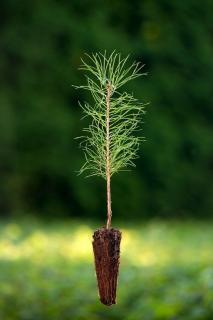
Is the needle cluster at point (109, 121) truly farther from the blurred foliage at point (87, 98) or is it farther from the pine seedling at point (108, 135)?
Answer: the blurred foliage at point (87, 98)

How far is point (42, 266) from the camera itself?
31.0 feet

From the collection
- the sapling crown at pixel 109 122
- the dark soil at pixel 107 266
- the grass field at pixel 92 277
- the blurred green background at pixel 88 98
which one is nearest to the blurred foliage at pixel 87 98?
the blurred green background at pixel 88 98

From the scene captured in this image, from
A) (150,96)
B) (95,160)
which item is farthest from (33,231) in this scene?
(95,160)

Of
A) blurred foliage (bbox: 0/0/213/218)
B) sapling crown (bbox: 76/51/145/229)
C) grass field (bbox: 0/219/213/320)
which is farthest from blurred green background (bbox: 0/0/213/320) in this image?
sapling crown (bbox: 76/51/145/229)

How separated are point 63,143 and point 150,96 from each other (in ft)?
6.08

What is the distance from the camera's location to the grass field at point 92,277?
571 cm

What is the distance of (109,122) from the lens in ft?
4.28

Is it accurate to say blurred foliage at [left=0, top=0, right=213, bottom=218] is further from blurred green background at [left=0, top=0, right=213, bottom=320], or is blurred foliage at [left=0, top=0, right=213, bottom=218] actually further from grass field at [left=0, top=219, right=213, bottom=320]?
grass field at [left=0, top=219, right=213, bottom=320]

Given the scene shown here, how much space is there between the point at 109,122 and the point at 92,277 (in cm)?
690

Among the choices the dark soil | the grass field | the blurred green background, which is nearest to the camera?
the dark soil

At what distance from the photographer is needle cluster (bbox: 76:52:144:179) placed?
131 centimetres

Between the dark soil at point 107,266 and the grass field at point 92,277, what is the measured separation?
3880 mm

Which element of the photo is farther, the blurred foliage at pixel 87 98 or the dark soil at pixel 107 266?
the blurred foliage at pixel 87 98

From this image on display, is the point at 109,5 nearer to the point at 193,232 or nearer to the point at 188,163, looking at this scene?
the point at 188,163
